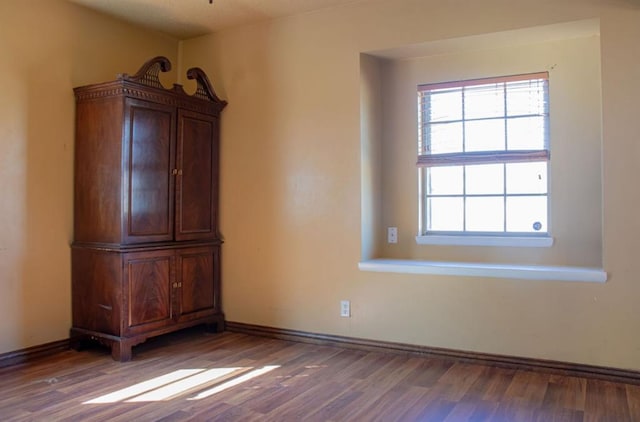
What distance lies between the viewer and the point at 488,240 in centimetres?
356

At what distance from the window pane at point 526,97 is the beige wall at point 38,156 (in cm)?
301

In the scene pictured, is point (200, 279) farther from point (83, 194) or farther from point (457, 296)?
point (457, 296)

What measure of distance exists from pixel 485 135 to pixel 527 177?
41cm

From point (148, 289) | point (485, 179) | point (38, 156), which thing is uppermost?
point (38, 156)

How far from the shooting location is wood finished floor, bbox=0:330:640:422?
2492 millimetres

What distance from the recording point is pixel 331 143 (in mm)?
3801

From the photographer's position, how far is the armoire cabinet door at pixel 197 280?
384 centimetres

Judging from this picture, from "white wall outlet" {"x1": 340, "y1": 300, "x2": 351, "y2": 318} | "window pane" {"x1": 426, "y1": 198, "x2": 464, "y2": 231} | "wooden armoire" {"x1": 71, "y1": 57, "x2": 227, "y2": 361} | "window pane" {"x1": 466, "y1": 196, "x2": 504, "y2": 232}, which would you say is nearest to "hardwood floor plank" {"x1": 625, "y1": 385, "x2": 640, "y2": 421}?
"window pane" {"x1": 466, "y1": 196, "x2": 504, "y2": 232}

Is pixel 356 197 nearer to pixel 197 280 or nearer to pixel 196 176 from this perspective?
pixel 196 176

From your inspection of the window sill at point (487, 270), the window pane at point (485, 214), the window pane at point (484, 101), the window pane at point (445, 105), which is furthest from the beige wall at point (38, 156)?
the window pane at point (485, 214)

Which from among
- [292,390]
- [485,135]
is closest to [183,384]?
[292,390]

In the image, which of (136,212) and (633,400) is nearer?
(633,400)

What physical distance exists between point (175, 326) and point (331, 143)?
177cm

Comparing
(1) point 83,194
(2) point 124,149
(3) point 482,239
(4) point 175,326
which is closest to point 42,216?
(1) point 83,194
